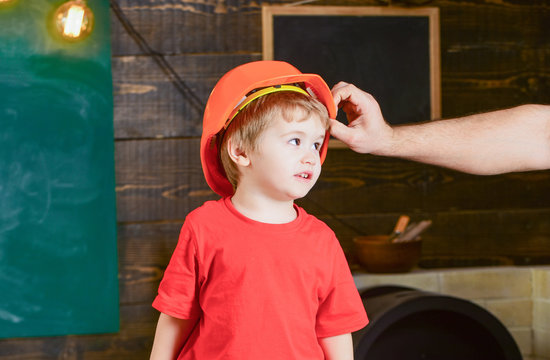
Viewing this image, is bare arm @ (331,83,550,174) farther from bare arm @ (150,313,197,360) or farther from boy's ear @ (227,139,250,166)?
bare arm @ (150,313,197,360)

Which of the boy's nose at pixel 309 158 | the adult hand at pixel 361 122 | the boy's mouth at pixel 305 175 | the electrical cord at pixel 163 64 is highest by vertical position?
the electrical cord at pixel 163 64

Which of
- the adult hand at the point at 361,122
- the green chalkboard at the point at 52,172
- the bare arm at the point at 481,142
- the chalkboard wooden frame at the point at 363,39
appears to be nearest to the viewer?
the adult hand at the point at 361,122

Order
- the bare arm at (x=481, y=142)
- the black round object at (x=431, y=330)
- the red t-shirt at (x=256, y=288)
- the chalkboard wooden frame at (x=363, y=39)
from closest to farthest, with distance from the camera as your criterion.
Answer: the red t-shirt at (x=256, y=288), the bare arm at (x=481, y=142), the black round object at (x=431, y=330), the chalkboard wooden frame at (x=363, y=39)

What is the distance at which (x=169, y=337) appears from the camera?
3.37ft

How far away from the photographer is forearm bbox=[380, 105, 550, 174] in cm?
140

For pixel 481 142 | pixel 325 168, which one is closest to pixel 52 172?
pixel 325 168

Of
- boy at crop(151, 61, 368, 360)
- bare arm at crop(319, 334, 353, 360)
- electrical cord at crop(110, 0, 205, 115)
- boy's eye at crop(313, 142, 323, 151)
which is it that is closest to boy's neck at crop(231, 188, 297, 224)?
boy at crop(151, 61, 368, 360)

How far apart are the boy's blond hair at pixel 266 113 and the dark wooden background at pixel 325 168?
124cm

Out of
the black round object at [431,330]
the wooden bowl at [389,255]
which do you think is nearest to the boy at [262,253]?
the black round object at [431,330]

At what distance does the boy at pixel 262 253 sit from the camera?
3.10 ft

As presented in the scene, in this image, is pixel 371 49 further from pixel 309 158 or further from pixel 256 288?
pixel 256 288

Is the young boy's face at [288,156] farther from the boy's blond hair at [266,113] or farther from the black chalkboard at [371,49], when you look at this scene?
the black chalkboard at [371,49]

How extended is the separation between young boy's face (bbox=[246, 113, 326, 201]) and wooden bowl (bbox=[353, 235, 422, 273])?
3.89 ft

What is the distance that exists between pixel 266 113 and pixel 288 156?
0.28ft
